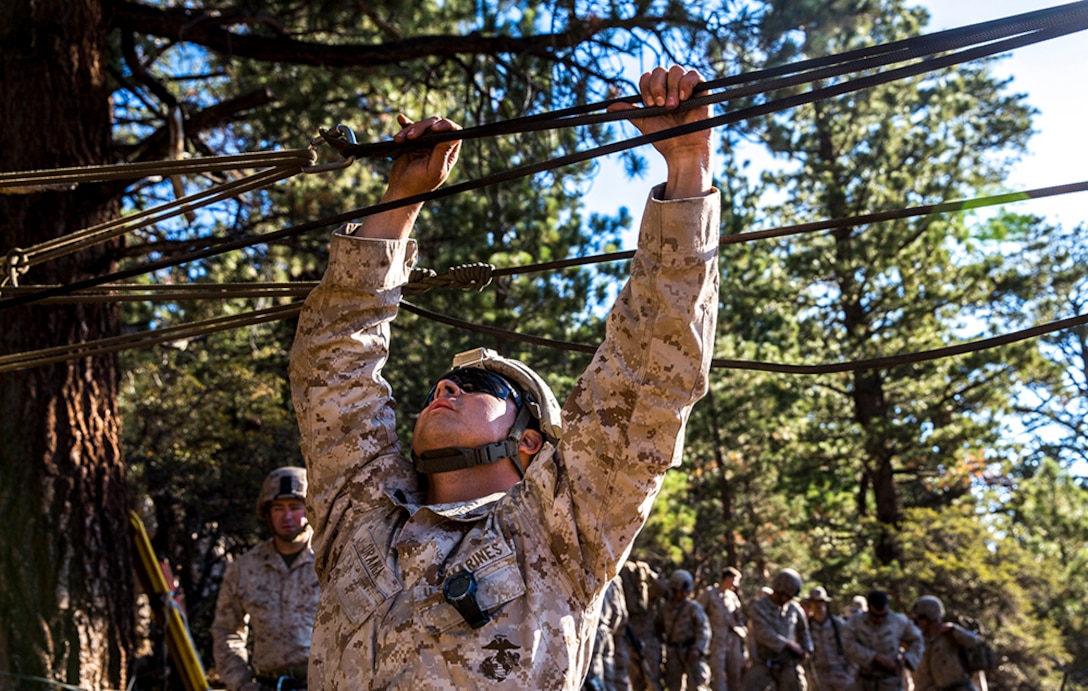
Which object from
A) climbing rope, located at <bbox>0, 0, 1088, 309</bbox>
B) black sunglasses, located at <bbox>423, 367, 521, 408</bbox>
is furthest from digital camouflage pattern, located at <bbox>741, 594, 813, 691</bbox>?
climbing rope, located at <bbox>0, 0, 1088, 309</bbox>

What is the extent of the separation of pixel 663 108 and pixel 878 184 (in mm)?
19645

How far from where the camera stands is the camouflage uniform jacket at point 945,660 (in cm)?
1173

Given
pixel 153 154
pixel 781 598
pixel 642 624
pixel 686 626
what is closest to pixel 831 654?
pixel 781 598

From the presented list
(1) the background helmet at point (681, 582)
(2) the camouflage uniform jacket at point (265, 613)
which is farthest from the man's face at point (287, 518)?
(1) the background helmet at point (681, 582)

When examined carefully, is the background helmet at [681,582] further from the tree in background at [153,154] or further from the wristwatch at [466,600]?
the wristwatch at [466,600]

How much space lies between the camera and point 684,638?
49.2 ft

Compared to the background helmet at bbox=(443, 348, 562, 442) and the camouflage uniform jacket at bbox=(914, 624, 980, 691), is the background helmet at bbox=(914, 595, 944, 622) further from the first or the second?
the background helmet at bbox=(443, 348, 562, 442)

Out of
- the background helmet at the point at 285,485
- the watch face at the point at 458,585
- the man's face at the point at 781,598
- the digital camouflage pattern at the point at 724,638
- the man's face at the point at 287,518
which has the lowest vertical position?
the digital camouflage pattern at the point at 724,638

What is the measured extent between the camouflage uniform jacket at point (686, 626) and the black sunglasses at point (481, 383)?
12469 mm

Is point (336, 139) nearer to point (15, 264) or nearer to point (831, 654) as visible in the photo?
point (15, 264)

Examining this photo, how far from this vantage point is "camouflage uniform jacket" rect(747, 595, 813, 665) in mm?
13719

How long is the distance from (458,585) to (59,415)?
4214mm

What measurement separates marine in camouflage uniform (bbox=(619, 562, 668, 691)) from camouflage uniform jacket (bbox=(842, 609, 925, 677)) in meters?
2.79

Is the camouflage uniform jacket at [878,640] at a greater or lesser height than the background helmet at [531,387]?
lesser
